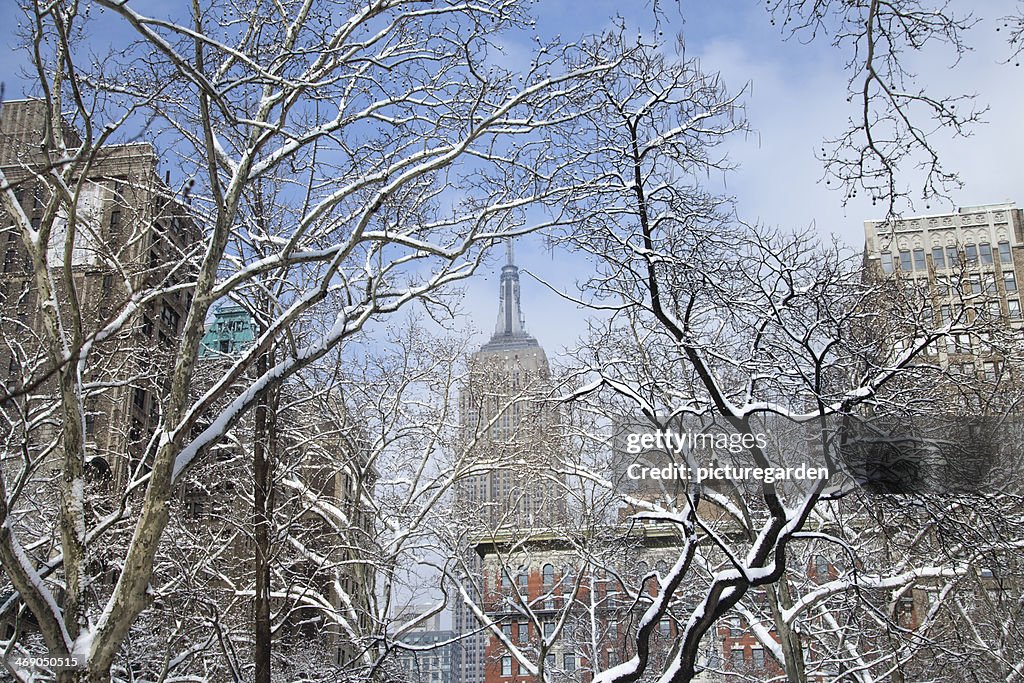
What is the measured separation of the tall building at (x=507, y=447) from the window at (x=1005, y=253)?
34.2 meters

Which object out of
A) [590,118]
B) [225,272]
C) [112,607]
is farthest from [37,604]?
[590,118]

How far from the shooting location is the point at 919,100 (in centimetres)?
517

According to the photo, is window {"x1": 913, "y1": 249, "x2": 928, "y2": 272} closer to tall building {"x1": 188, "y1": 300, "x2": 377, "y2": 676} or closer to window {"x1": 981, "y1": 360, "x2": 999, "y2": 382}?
window {"x1": 981, "y1": 360, "x2": 999, "y2": 382}

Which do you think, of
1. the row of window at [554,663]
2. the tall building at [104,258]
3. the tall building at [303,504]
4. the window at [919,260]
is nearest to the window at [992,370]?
the tall building at [303,504]

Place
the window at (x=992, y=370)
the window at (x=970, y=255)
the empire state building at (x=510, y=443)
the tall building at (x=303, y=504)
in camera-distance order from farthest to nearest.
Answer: the empire state building at (x=510, y=443) → the tall building at (x=303, y=504) → the window at (x=970, y=255) → the window at (x=992, y=370)

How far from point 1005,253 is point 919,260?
11.5 meters

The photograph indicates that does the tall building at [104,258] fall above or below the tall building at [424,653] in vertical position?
above

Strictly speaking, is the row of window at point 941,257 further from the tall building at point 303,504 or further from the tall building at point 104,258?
the tall building at point 104,258

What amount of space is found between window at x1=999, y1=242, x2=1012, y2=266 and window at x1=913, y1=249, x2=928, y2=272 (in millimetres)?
7977

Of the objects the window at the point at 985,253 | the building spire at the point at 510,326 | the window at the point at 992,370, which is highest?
the window at the point at 985,253

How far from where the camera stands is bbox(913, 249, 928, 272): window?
39.1 meters

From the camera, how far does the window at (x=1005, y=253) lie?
1866 inches

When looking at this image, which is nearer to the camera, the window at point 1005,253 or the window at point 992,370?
the window at point 992,370

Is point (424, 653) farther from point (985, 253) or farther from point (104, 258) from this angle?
point (985, 253)
